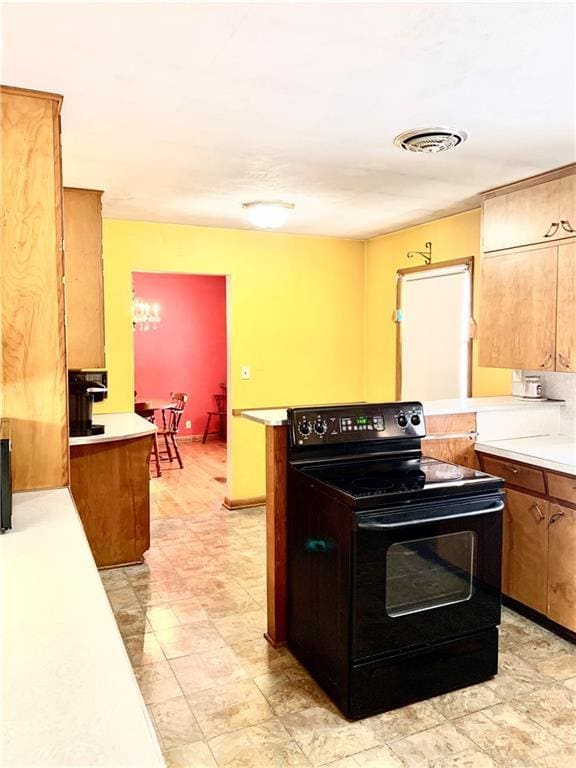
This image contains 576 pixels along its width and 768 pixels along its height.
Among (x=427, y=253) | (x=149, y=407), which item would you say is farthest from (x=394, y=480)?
(x=149, y=407)

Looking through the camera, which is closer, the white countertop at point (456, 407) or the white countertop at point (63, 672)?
the white countertop at point (63, 672)

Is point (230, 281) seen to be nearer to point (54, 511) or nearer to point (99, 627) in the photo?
point (54, 511)

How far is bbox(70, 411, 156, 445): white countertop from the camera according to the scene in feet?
11.0

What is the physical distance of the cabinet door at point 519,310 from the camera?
120 inches

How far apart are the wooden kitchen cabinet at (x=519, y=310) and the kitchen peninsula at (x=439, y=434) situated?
296 millimetres

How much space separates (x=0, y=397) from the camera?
2.03 metres

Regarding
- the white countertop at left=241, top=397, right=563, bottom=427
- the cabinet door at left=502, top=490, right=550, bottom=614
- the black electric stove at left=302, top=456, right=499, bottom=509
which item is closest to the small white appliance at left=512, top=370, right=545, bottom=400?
the white countertop at left=241, top=397, right=563, bottom=427

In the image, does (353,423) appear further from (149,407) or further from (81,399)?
(149,407)

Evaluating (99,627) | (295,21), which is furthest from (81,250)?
(99,627)

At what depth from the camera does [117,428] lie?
3.67 meters

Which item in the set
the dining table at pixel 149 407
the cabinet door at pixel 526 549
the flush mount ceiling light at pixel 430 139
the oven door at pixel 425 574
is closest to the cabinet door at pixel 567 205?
the flush mount ceiling light at pixel 430 139

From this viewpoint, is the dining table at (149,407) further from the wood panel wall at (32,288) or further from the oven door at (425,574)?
the oven door at (425,574)

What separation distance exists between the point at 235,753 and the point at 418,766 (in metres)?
0.62

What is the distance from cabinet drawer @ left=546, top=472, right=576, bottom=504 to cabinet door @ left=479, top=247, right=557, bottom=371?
635mm
